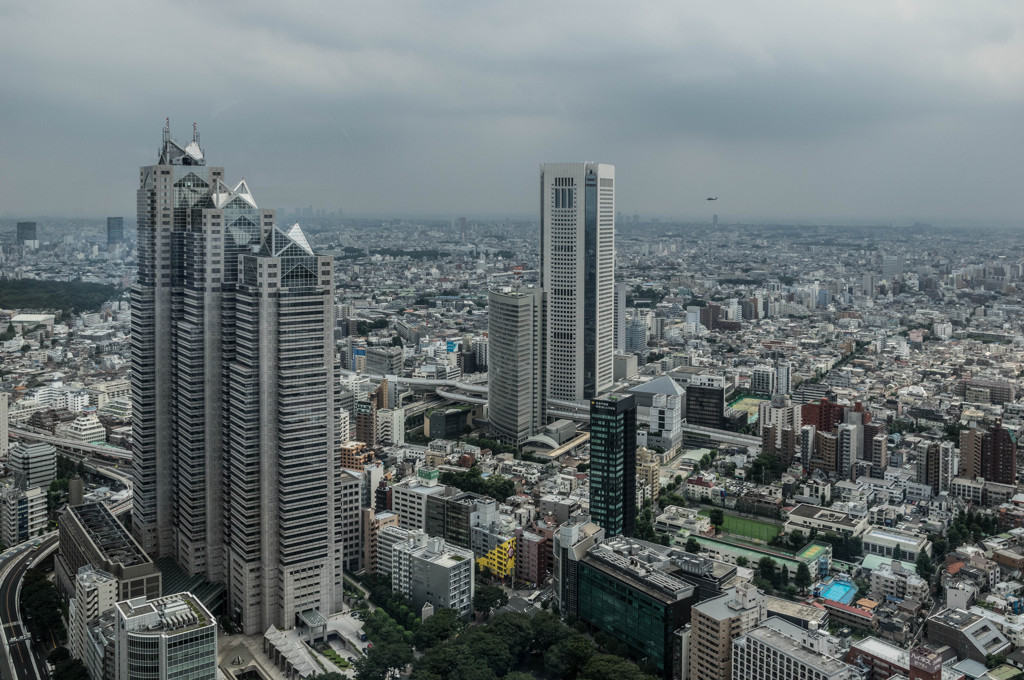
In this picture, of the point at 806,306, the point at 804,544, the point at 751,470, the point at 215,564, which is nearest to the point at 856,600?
the point at 804,544

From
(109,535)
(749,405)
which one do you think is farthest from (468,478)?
(749,405)

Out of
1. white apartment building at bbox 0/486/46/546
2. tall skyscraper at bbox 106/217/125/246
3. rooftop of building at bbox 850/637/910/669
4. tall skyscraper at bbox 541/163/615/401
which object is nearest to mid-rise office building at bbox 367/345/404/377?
tall skyscraper at bbox 541/163/615/401

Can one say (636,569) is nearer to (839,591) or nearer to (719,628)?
(719,628)

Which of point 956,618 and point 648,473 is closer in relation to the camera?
point 956,618

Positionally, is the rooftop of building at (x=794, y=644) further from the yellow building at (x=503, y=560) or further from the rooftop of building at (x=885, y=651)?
the yellow building at (x=503, y=560)

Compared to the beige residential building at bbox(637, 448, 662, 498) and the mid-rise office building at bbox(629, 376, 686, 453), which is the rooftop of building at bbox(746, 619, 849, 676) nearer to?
the beige residential building at bbox(637, 448, 662, 498)

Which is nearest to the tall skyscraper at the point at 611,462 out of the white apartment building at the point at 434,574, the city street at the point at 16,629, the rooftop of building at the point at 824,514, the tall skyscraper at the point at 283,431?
the white apartment building at the point at 434,574
